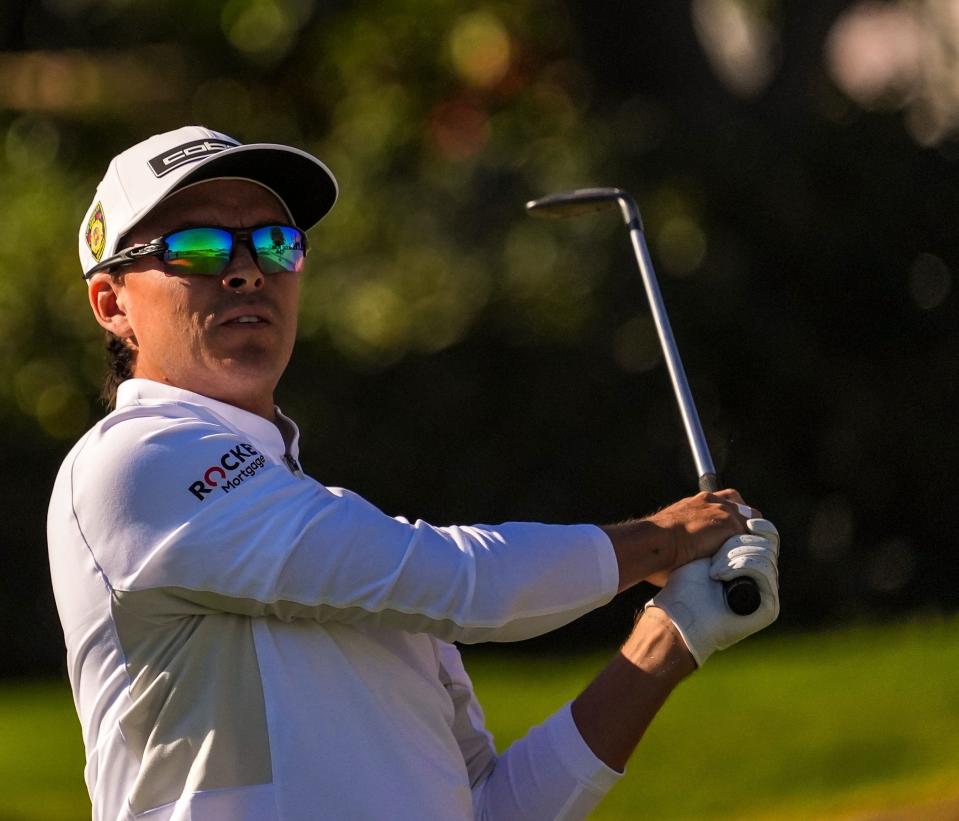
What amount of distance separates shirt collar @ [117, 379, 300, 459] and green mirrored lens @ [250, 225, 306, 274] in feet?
1.08

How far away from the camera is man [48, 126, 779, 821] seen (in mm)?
3012

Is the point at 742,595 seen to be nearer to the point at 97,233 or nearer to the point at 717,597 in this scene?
the point at 717,597

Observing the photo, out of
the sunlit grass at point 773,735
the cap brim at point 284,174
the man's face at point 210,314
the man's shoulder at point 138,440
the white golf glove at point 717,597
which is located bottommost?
the sunlit grass at point 773,735

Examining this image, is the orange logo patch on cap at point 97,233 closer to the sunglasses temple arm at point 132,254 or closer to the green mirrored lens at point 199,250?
the sunglasses temple arm at point 132,254

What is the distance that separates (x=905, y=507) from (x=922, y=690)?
9.31ft

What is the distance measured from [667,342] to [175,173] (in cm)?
128

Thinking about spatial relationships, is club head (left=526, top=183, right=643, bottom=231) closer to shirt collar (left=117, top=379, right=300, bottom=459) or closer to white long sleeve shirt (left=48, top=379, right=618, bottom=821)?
shirt collar (left=117, top=379, right=300, bottom=459)

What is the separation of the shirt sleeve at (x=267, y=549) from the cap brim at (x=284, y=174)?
22.8 inches

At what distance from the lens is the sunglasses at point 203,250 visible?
3496 millimetres

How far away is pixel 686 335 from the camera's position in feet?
33.3

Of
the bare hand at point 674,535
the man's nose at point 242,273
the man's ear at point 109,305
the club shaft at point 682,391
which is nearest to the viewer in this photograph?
the bare hand at point 674,535

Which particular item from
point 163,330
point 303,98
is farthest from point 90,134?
point 163,330

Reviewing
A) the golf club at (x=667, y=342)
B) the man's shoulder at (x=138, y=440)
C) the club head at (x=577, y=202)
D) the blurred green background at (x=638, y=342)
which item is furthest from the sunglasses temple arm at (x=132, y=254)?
the blurred green background at (x=638, y=342)

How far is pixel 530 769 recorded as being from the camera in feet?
11.7
